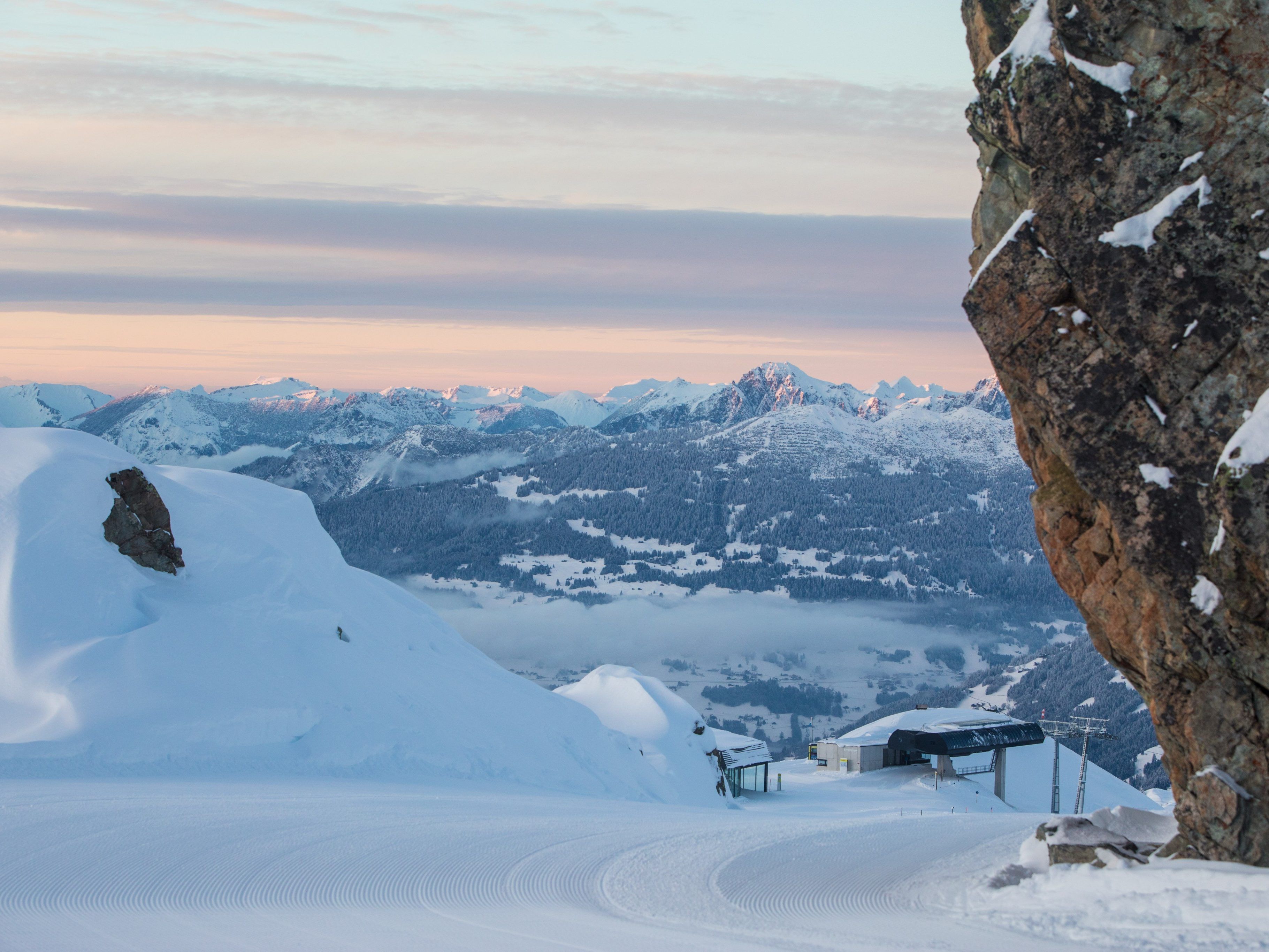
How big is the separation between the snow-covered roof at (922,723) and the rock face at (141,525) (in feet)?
154

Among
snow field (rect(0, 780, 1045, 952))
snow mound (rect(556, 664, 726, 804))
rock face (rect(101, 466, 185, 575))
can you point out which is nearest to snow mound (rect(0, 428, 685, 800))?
rock face (rect(101, 466, 185, 575))

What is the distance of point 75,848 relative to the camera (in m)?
21.3

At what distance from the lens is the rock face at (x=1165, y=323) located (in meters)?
17.2

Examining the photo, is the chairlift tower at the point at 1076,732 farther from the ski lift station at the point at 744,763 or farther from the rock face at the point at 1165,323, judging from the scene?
the rock face at the point at 1165,323

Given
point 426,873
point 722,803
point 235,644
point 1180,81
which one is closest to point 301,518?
point 235,644

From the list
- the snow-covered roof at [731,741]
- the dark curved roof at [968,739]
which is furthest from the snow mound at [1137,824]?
the dark curved roof at [968,739]

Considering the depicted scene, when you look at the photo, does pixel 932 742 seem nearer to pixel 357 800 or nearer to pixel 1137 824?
pixel 357 800

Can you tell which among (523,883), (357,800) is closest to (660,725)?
(357,800)

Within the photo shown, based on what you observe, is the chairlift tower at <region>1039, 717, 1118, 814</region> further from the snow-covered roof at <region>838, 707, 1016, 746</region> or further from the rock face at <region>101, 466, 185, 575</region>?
the rock face at <region>101, 466, 185, 575</region>

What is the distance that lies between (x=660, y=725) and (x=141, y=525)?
89.6ft

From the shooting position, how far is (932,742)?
228ft

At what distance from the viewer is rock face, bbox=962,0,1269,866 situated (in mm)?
17250

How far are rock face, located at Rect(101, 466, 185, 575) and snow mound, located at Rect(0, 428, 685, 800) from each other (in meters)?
0.44

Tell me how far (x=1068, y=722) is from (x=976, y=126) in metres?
48.2
